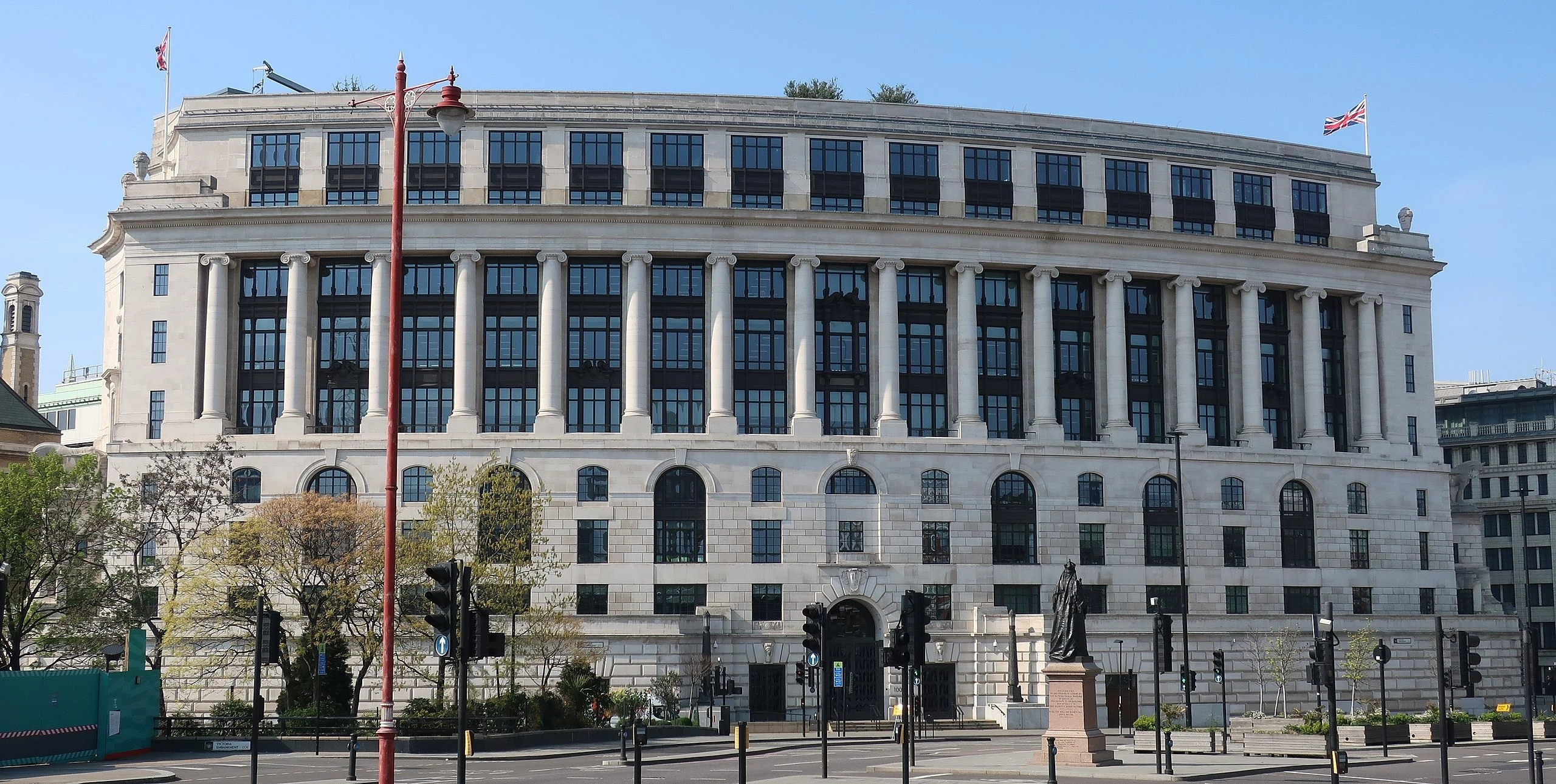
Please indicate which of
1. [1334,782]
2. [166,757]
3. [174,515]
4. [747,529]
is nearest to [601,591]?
[747,529]

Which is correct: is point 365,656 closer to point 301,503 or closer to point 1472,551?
point 301,503

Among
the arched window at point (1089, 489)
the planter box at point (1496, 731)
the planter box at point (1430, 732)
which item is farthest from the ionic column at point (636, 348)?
the planter box at point (1496, 731)

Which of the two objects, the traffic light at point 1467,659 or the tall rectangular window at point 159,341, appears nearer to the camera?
the traffic light at point 1467,659

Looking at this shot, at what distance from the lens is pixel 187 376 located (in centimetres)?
8438

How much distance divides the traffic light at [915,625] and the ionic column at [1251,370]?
59.2 meters

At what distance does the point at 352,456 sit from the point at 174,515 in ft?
29.6

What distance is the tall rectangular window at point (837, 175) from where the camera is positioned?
3438 inches

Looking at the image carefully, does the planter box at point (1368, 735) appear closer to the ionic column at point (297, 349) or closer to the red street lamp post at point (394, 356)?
the red street lamp post at point (394, 356)

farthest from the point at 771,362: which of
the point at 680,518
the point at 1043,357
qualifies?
the point at 1043,357

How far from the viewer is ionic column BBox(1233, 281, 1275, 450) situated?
91.0 metres

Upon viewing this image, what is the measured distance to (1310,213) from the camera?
314ft

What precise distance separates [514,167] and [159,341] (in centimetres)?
2082

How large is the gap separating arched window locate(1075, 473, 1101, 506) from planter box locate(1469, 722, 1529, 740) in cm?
2438

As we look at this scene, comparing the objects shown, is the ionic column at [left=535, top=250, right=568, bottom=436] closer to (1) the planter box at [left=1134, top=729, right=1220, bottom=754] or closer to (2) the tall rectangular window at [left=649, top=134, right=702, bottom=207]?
(2) the tall rectangular window at [left=649, top=134, right=702, bottom=207]
